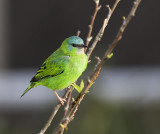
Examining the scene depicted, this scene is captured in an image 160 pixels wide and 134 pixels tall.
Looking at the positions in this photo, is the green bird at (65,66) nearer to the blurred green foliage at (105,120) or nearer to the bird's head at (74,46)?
the bird's head at (74,46)

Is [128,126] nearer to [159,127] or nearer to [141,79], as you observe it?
[159,127]

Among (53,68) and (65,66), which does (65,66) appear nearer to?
(65,66)

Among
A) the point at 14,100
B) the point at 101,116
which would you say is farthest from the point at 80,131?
the point at 14,100

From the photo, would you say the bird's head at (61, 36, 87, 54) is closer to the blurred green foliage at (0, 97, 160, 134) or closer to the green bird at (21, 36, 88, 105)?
the green bird at (21, 36, 88, 105)

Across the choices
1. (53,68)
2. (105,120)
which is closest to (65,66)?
(53,68)

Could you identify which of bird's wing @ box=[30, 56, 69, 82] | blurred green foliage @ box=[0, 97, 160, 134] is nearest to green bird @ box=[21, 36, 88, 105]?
bird's wing @ box=[30, 56, 69, 82]

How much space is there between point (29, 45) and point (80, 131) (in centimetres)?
377

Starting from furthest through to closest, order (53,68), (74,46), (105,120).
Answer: (105,120)
(53,68)
(74,46)

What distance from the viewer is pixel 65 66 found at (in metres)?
4.32

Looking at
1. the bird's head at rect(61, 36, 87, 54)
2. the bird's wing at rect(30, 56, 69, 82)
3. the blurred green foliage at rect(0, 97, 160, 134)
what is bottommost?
the blurred green foliage at rect(0, 97, 160, 134)

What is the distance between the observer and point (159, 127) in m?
6.84

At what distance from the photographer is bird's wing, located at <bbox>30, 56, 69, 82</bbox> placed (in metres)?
4.35

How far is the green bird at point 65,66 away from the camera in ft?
13.7

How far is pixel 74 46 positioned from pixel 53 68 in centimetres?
34
